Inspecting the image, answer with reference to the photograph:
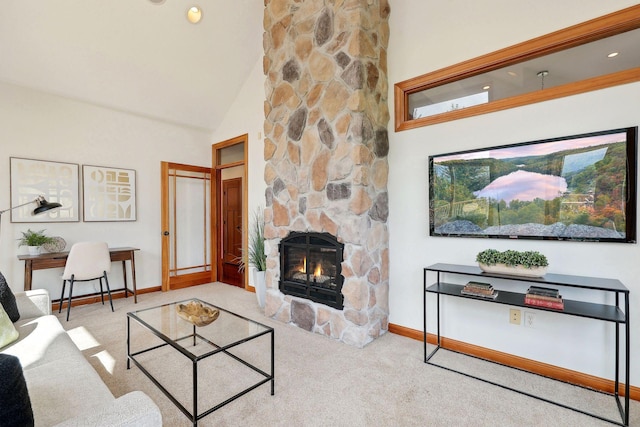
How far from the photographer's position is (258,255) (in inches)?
159

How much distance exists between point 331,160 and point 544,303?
1.96 metres

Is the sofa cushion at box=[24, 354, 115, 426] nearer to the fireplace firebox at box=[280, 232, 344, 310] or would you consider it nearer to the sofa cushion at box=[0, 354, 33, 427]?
the sofa cushion at box=[0, 354, 33, 427]

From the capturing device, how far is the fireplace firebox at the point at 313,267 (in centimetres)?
296

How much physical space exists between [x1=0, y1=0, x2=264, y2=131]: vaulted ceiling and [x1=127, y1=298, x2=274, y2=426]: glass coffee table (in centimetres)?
313

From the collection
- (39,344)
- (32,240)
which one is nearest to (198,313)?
(39,344)

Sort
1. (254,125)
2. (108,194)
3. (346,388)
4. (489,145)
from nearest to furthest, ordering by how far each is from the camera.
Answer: (346,388) → (489,145) → (108,194) → (254,125)

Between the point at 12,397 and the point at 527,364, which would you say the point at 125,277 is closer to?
the point at 12,397

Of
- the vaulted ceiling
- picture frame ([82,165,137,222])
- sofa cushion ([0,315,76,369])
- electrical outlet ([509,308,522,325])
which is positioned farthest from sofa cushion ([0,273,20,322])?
electrical outlet ([509,308,522,325])

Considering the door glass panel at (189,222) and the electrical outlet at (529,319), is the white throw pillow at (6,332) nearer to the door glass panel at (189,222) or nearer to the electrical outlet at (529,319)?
the door glass panel at (189,222)

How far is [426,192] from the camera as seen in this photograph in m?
2.89

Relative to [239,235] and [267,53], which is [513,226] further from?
[239,235]

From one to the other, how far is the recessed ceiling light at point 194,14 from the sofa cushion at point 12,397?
156 inches

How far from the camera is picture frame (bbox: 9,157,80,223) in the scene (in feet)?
11.8

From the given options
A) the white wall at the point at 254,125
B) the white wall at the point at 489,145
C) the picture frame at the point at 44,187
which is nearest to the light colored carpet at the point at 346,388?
the white wall at the point at 489,145
